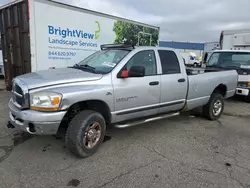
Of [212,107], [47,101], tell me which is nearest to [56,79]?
[47,101]

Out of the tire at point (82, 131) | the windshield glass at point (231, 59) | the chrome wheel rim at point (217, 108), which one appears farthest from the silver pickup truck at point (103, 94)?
the windshield glass at point (231, 59)

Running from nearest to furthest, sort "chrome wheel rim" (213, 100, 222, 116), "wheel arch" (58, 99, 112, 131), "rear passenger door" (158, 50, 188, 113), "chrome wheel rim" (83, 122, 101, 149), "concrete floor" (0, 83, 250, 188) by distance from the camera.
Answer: "concrete floor" (0, 83, 250, 188) < "chrome wheel rim" (83, 122, 101, 149) < "wheel arch" (58, 99, 112, 131) < "rear passenger door" (158, 50, 188, 113) < "chrome wheel rim" (213, 100, 222, 116)

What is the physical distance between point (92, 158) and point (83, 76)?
4.44 ft

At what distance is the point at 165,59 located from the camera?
4.71 meters

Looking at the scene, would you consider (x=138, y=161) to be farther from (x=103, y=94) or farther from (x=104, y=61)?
(x=104, y=61)

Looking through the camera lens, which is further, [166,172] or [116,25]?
[116,25]

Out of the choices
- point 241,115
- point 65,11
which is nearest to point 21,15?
point 65,11

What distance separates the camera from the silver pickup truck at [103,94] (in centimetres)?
319

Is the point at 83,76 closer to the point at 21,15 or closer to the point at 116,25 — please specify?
the point at 21,15

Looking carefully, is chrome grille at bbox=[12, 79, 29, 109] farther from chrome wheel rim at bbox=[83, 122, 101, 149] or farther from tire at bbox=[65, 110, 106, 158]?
chrome wheel rim at bbox=[83, 122, 101, 149]

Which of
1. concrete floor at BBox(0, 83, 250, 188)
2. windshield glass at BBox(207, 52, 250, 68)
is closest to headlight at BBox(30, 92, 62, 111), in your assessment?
concrete floor at BBox(0, 83, 250, 188)

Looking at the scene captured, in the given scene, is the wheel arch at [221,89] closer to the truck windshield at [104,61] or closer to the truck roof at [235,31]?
the truck windshield at [104,61]

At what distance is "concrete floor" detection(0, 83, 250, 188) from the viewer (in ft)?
9.71

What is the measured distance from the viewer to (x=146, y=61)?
4410mm
